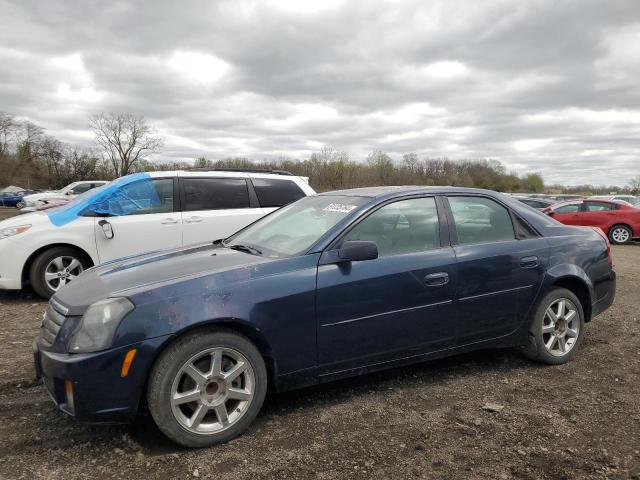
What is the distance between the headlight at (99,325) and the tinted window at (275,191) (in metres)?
4.87

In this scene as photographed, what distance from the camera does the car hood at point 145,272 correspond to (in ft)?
9.69

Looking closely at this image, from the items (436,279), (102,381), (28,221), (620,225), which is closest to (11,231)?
(28,221)

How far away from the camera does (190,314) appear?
285 centimetres

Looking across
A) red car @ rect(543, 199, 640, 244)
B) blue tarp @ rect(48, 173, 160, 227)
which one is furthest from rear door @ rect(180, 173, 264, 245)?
red car @ rect(543, 199, 640, 244)

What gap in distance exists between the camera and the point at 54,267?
6.46 m

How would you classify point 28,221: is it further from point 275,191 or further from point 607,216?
point 607,216

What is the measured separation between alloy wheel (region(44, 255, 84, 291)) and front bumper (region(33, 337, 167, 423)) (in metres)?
4.10

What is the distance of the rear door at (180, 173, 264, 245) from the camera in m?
7.01

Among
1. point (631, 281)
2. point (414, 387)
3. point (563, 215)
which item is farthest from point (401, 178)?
point (414, 387)

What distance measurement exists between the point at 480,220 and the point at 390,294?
4.00ft

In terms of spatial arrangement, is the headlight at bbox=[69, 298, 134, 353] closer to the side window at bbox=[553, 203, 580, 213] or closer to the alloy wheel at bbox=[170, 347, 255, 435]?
the alloy wheel at bbox=[170, 347, 255, 435]

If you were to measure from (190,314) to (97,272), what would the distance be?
1.15 m

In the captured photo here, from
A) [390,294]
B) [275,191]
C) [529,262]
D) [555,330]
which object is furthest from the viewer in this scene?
[275,191]

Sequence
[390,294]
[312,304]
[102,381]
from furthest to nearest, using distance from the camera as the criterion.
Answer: [390,294] < [312,304] < [102,381]
